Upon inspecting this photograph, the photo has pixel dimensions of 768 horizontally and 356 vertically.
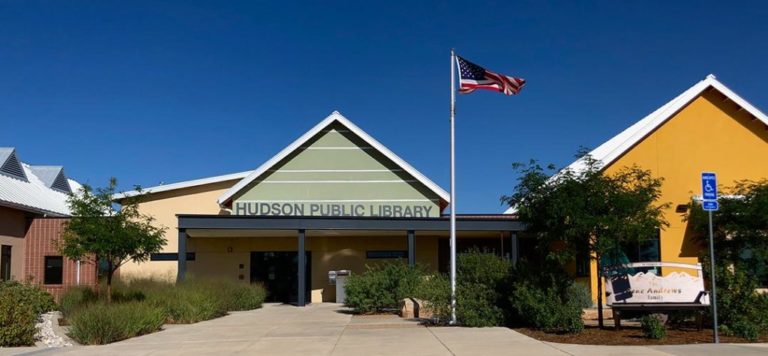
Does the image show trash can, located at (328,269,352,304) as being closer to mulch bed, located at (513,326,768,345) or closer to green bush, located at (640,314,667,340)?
mulch bed, located at (513,326,768,345)

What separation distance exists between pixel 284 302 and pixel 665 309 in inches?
851

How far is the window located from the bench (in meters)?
23.5

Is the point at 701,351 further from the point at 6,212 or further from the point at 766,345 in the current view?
the point at 6,212

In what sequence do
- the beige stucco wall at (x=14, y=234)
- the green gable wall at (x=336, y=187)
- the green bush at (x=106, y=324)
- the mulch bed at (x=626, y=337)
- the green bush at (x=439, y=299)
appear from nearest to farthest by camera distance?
the mulch bed at (x=626, y=337) → the green bush at (x=106, y=324) → the green bush at (x=439, y=299) → the beige stucco wall at (x=14, y=234) → the green gable wall at (x=336, y=187)

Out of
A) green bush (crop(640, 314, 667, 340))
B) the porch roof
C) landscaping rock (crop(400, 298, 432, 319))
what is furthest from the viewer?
the porch roof

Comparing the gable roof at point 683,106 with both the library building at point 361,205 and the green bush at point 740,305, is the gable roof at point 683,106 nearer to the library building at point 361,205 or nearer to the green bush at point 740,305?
the library building at point 361,205

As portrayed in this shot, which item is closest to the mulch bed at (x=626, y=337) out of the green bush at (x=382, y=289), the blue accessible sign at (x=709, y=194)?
the blue accessible sign at (x=709, y=194)

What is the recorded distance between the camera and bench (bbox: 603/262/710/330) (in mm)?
14977

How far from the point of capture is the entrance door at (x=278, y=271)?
111 ft

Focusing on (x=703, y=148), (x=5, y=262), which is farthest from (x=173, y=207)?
(x=703, y=148)

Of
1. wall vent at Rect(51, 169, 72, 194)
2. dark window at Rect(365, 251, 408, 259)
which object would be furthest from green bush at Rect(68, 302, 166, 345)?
wall vent at Rect(51, 169, 72, 194)

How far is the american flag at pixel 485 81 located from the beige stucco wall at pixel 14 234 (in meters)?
19.1

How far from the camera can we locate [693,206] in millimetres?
23797

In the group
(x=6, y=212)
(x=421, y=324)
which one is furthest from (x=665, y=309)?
(x=6, y=212)
